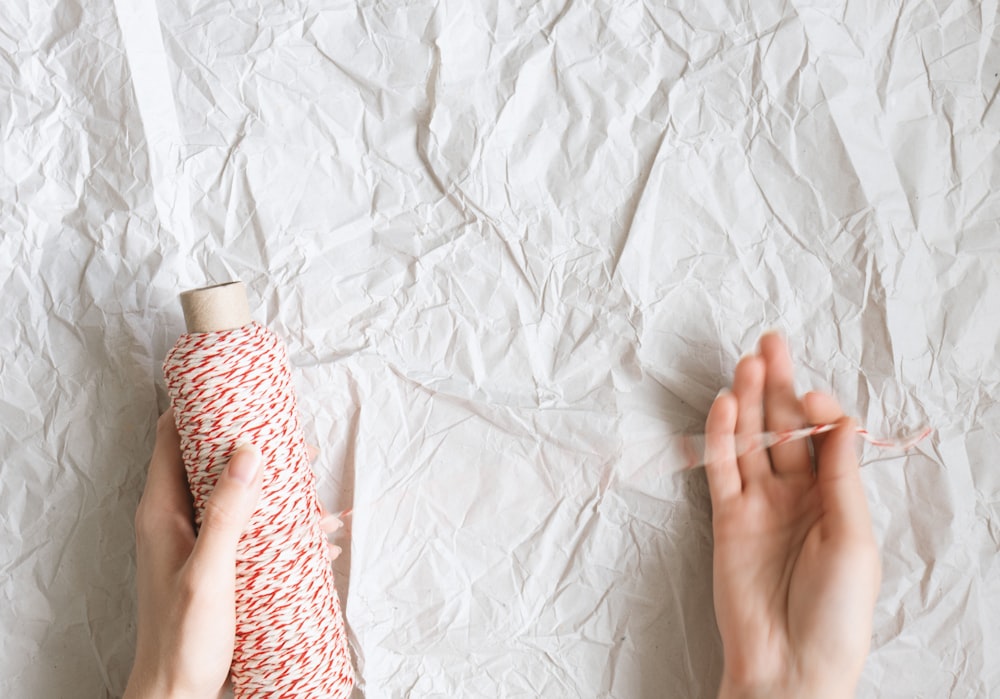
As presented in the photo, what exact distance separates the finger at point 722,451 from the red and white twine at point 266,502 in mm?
342

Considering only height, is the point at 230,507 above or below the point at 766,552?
above

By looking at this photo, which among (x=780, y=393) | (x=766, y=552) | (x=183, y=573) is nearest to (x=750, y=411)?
(x=780, y=393)

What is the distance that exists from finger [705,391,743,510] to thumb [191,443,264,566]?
0.38 metres

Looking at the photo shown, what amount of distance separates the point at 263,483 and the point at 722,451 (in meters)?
0.38

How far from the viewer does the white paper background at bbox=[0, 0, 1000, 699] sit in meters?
0.67

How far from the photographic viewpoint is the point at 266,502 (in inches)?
23.7

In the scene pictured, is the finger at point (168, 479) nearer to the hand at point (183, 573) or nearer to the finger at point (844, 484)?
the hand at point (183, 573)

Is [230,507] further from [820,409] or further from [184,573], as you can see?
[820,409]

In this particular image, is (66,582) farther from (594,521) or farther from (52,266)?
(594,521)

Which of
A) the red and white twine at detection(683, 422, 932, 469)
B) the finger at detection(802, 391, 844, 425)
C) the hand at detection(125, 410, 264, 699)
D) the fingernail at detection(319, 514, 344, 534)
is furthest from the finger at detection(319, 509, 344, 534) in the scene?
the finger at detection(802, 391, 844, 425)

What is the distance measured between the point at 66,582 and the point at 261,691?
0.76 feet

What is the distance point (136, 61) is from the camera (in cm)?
69

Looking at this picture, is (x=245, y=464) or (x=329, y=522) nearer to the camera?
(x=245, y=464)

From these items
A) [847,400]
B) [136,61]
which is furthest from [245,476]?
[847,400]
